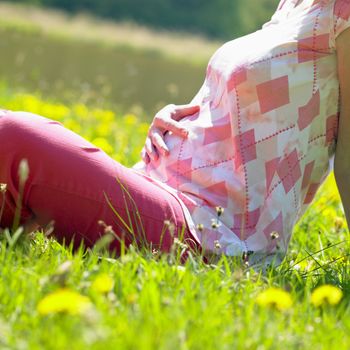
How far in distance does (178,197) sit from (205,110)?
30 cm

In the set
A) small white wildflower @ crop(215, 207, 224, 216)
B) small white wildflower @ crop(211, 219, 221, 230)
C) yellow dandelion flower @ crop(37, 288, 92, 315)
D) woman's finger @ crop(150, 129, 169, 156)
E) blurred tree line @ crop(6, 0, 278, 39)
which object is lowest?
blurred tree line @ crop(6, 0, 278, 39)

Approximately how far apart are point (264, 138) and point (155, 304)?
849 mm

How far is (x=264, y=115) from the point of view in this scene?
7.73ft

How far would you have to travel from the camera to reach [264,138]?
2354mm

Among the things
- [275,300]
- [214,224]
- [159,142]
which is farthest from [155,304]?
[159,142]

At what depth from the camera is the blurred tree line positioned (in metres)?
44.2

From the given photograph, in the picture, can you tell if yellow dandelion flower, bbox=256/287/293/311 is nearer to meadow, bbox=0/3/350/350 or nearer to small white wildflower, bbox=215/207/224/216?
meadow, bbox=0/3/350/350

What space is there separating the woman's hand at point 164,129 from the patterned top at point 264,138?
0.04 m

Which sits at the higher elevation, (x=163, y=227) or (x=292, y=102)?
(x=292, y=102)

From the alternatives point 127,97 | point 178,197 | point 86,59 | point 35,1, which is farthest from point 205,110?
point 35,1

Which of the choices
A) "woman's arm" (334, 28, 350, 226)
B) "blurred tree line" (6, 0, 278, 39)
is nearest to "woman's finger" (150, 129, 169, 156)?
"woman's arm" (334, 28, 350, 226)

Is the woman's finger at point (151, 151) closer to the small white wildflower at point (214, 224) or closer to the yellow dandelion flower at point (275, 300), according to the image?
the small white wildflower at point (214, 224)

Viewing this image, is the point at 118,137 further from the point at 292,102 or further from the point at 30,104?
the point at 292,102

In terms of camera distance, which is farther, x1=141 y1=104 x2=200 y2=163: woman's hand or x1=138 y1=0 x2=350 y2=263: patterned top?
x1=141 y1=104 x2=200 y2=163: woman's hand
